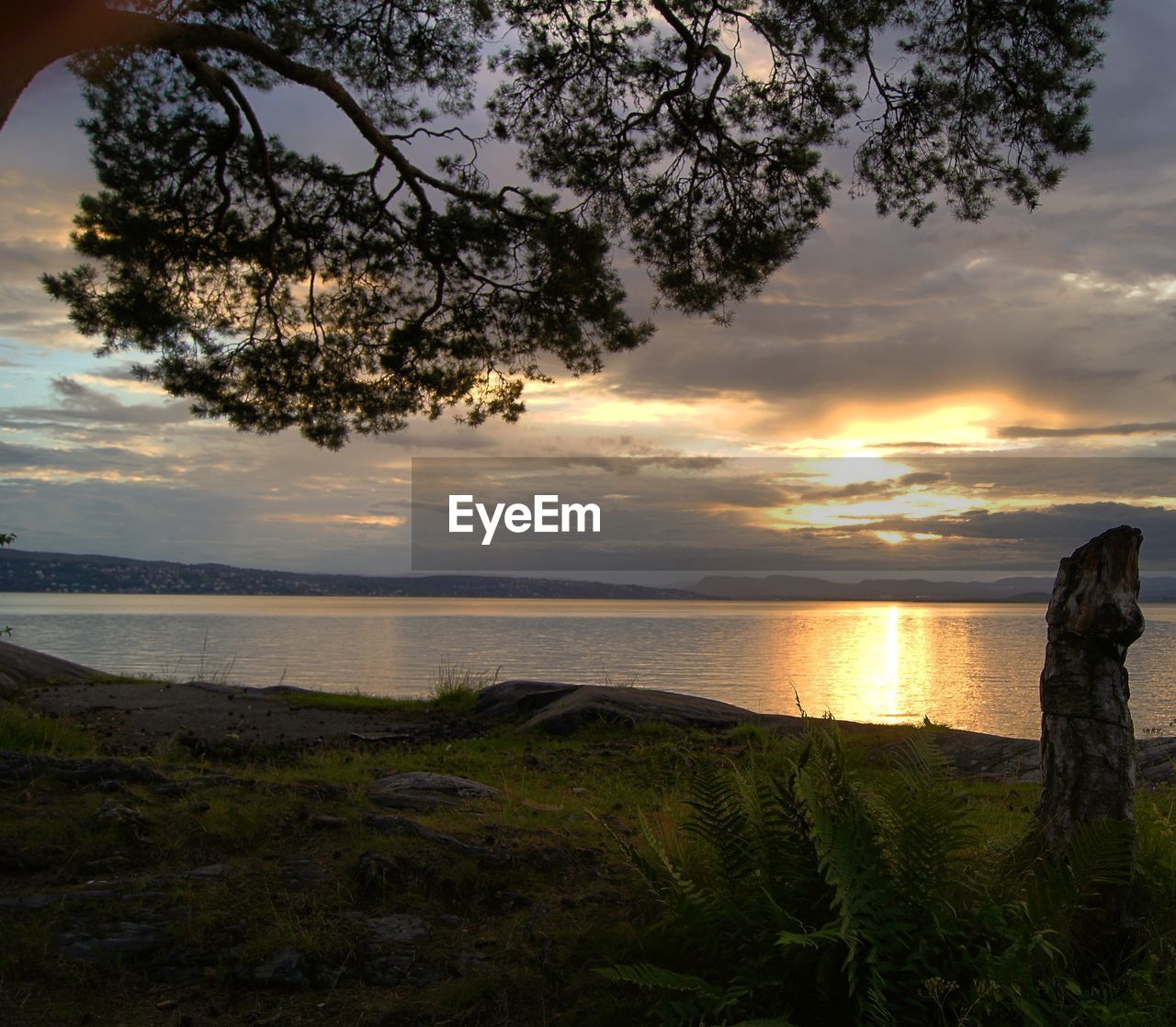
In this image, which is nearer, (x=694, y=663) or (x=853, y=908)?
(x=853, y=908)

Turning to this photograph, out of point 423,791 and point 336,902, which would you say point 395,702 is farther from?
point 336,902

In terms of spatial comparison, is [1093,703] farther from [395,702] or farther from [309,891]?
[395,702]

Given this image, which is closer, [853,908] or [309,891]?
[853,908]

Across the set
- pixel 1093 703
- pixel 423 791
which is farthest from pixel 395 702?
pixel 1093 703

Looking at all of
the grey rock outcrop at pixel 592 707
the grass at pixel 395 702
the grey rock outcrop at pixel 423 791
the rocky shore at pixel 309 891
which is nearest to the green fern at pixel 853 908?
the rocky shore at pixel 309 891

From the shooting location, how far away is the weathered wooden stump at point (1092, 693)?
135 inches

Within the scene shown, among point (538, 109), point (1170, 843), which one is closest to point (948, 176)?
point (538, 109)

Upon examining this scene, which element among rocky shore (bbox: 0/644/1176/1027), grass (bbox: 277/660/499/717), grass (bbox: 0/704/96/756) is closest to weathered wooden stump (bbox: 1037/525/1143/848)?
rocky shore (bbox: 0/644/1176/1027)

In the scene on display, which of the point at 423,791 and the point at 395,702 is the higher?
the point at 423,791

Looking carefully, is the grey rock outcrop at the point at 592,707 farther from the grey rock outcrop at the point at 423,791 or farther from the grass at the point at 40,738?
the grass at the point at 40,738

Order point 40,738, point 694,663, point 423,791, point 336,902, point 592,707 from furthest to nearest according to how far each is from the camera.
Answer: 1. point 694,663
2. point 592,707
3. point 40,738
4. point 423,791
5. point 336,902

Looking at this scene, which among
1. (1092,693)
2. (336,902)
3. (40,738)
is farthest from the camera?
(40,738)

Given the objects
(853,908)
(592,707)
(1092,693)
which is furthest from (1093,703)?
(592,707)

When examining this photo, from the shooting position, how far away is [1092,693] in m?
3.46
